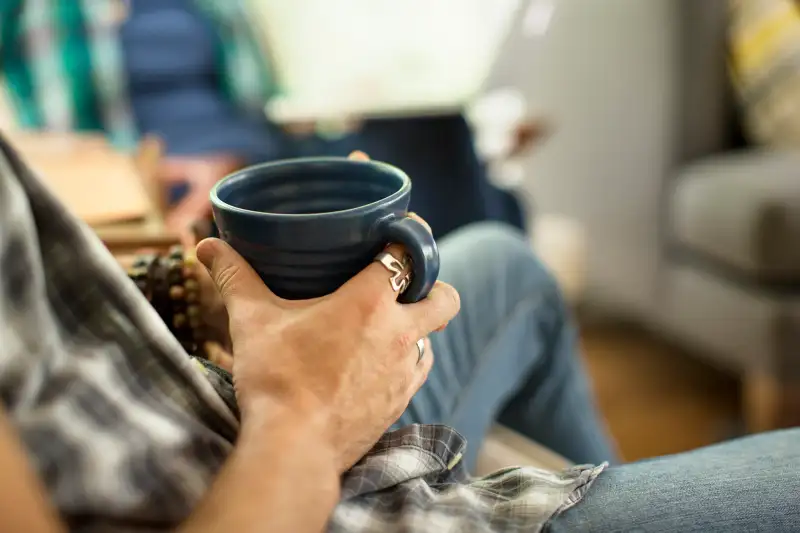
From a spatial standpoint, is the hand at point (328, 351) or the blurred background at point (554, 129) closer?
the hand at point (328, 351)

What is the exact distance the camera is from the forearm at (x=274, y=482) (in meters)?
0.31

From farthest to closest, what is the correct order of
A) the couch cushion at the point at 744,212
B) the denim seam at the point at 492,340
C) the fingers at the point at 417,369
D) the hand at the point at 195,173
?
the couch cushion at the point at 744,212 < the hand at the point at 195,173 < the denim seam at the point at 492,340 < the fingers at the point at 417,369

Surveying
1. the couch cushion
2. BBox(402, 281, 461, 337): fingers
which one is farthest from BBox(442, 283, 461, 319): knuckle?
the couch cushion

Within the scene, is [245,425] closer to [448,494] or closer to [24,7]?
[448,494]

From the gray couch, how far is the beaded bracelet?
3.19 feet

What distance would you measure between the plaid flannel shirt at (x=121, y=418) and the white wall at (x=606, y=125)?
1234 mm

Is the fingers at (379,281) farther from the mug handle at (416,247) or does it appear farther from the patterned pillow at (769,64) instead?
the patterned pillow at (769,64)

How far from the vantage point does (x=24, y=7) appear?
1521 millimetres

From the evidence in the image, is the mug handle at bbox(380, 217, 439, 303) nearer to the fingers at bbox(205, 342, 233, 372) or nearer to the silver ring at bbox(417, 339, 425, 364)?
the silver ring at bbox(417, 339, 425, 364)

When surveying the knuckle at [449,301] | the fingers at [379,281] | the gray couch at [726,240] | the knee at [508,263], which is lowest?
the gray couch at [726,240]

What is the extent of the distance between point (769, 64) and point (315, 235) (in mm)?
1238

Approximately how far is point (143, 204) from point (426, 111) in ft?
2.07

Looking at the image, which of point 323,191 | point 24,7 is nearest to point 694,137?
point 323,191

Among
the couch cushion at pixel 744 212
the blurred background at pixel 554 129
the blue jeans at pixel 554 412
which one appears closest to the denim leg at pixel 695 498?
the blue jeans at pixel 554 412
